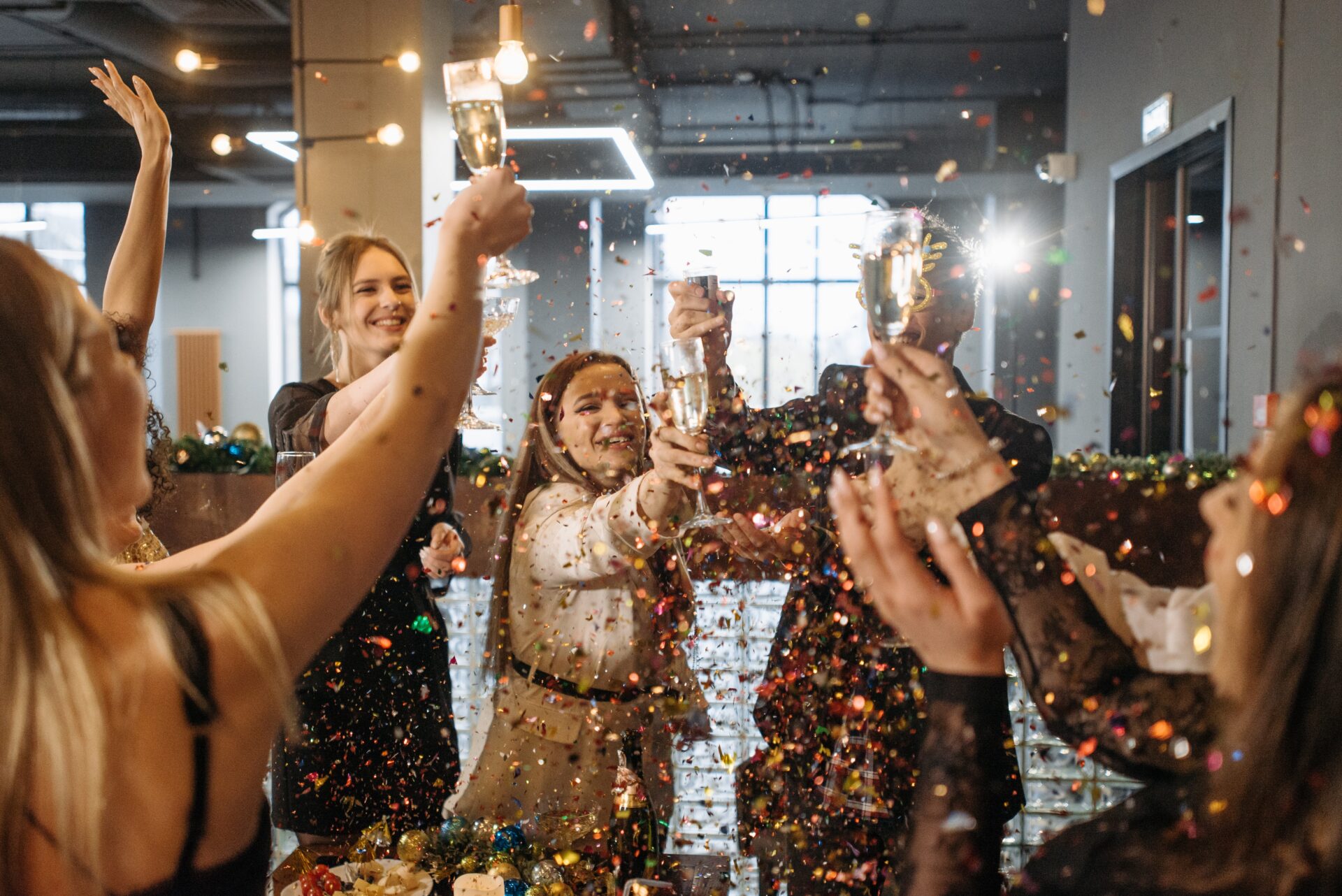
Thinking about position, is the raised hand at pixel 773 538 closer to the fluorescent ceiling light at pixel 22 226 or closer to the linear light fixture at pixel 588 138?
the linear light fixture at pixel 588 138

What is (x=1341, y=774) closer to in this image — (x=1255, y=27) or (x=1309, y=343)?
(x=1309, y=343)

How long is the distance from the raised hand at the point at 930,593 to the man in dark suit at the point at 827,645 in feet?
1.83

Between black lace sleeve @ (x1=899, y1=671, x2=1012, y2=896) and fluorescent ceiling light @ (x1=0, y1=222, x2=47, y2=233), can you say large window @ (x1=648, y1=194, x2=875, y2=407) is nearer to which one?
black lace sleeve @ (x1=899, y1=671, x2=1012, y2=896)

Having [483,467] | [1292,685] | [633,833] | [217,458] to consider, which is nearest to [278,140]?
[217,458]

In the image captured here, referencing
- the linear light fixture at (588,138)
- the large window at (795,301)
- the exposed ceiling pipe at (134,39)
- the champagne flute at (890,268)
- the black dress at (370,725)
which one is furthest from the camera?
the large window at (795,301)

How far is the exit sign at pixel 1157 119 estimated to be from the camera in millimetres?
3818

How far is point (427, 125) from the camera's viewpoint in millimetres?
4148

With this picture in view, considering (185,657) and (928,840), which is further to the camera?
(928,840)

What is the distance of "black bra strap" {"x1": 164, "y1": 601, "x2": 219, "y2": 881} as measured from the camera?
63 centimetres

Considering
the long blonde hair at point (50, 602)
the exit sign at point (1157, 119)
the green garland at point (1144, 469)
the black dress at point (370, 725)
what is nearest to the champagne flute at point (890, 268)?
the long blonde hair at point (50, 602)

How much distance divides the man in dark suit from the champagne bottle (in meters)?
0.23

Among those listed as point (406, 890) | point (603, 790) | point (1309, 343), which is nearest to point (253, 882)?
point (406, 890)

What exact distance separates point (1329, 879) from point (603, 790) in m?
1.05

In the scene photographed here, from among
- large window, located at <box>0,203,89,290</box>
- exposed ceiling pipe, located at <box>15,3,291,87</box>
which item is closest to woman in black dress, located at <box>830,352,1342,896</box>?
exposed ceiling pipe, located at <box>15,3,291,87</box>
